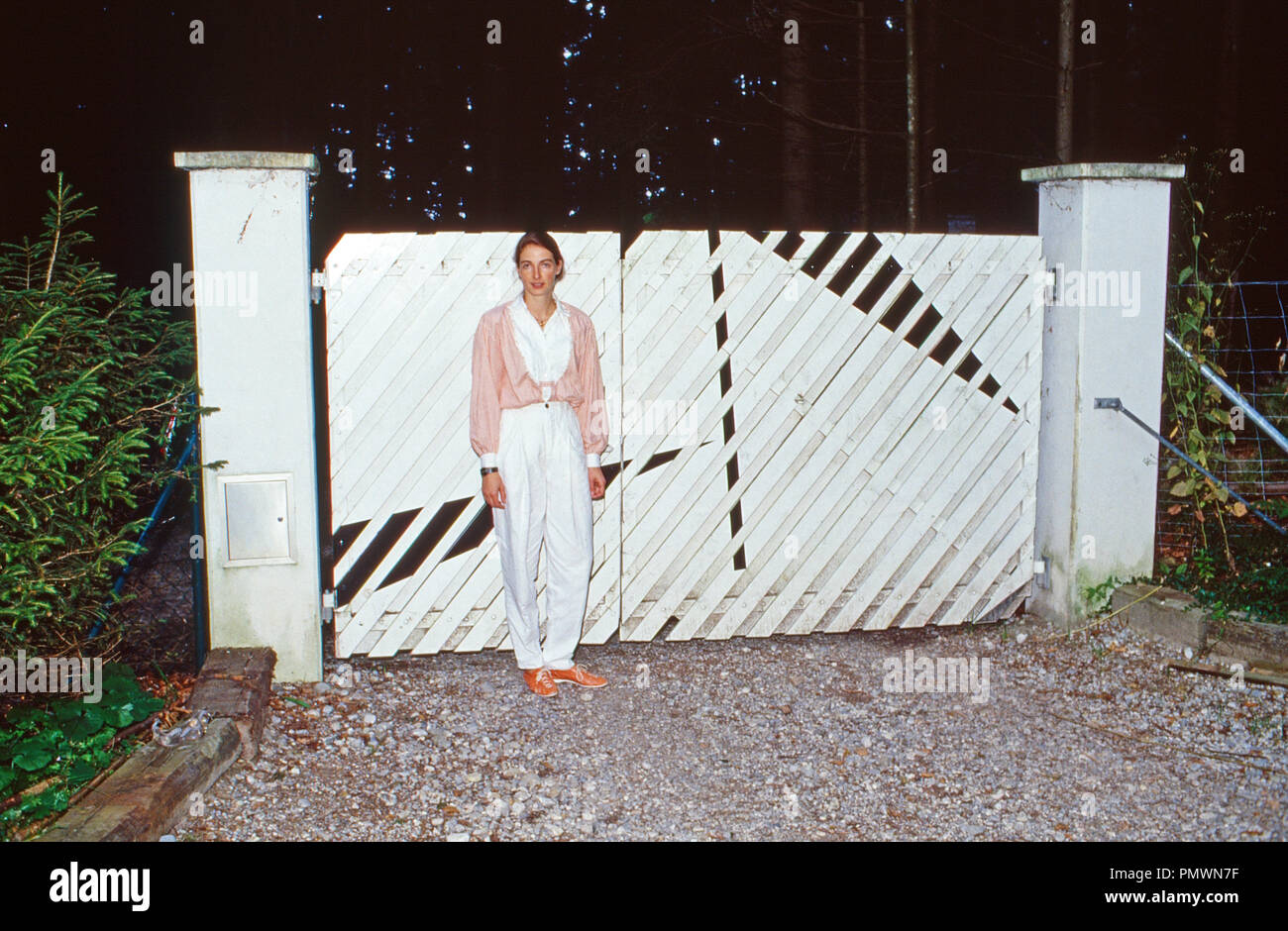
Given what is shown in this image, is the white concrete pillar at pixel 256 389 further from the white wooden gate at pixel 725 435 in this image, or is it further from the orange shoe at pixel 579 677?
the orange shoe at pixel 579 677

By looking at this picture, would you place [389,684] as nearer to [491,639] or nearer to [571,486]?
[491,639]

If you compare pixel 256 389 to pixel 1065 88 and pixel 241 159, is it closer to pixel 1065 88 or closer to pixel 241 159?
pixel 241 159

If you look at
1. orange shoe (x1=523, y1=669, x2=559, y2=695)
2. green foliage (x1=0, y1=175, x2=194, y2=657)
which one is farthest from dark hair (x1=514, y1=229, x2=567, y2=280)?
orange shoe (x1=523, y1=669, x2=559, y2=695)

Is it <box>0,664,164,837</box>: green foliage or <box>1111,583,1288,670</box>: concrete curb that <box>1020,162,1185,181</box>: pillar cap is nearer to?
<box>1111,583,1288,670</box>: concrete curb

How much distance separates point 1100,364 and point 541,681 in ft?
10.9

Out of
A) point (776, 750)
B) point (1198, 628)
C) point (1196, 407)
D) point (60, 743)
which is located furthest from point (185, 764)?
point (1196, 407)

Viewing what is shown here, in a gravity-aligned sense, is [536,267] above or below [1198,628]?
above

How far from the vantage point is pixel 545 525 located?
5.23 meters

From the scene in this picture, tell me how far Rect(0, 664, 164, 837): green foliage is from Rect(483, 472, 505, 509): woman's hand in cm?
163

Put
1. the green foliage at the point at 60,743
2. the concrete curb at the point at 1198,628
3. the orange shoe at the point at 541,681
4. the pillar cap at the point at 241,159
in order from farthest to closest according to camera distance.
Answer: the concrete curb at the point at 1198,628 → the orange shoe at the point at 541,681 → the pillar cap at the point at 241,159 → the green foliage at the point at 60,743

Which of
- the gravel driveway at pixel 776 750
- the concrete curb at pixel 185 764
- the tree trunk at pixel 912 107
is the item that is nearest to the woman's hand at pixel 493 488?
the gravel driveway at pixel 776 750

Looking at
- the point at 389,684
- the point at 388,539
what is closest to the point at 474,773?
the point at 389,684

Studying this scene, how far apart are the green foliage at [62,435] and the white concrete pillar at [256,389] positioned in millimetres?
245

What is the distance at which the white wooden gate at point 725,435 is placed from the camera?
17.7 ft
